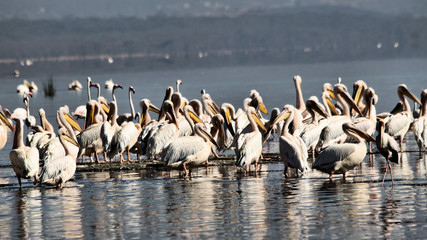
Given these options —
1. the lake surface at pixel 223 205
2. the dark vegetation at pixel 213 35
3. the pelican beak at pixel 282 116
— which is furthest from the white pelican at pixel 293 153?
the dark vegetation at pixel 213 35

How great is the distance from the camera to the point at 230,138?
1498cm

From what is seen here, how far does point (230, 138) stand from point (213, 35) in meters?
131

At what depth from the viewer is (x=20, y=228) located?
914 centimetres

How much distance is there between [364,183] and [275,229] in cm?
282

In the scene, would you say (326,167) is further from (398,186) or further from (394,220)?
(394,220)

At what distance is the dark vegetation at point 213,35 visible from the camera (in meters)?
129

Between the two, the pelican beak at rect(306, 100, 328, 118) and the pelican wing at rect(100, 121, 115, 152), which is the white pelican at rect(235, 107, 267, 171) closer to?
the pelican beak at rect(306, 100, 328, 118)

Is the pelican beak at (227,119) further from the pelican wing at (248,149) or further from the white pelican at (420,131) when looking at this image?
the white pelican at (420,131)

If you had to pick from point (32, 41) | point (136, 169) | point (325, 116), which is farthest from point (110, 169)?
point (32, 41)

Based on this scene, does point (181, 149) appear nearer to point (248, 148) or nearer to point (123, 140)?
Result: point (248, 148)

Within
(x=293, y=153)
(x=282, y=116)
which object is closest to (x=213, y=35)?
(x=282, y=116)

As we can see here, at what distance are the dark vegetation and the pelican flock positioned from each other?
102 metres

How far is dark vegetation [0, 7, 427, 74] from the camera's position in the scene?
129250mm

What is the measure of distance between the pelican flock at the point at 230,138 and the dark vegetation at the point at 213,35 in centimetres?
10189
